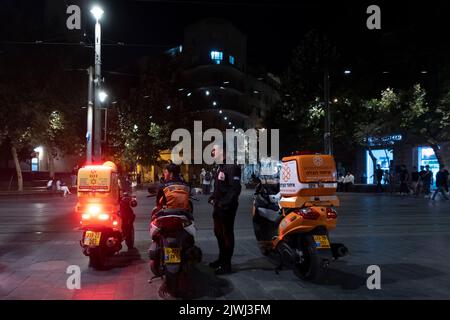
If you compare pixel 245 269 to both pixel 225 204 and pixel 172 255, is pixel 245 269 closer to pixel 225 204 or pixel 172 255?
pixel 225 204

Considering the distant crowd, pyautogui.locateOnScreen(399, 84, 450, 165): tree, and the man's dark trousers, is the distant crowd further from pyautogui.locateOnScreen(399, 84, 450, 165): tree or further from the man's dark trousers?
the man's dark trousers

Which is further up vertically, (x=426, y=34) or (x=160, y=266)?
(x=426, y=34)

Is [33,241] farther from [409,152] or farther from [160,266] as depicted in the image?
[409,152]

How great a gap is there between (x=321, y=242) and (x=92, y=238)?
342 centimetres

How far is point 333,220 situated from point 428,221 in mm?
8421

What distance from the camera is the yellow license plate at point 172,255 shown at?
237 inches

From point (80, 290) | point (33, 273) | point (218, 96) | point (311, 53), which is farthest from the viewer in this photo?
point (218, 96)

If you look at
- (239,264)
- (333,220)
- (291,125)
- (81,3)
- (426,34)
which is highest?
(81,3)

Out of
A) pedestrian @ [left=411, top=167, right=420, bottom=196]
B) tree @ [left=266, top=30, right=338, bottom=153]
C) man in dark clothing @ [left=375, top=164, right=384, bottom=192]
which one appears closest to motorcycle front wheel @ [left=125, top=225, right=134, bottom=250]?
pedestrian @ [left=411, top=167, right=420, bottom=196]

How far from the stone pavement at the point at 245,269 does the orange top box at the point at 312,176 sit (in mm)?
1222

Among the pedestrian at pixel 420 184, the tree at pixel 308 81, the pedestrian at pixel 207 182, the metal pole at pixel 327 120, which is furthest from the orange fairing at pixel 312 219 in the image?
the tree at pixel 308 81

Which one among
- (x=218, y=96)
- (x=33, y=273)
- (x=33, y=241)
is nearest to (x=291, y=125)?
(x=218, y=96)

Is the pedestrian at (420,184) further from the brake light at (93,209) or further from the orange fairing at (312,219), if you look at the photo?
the brake light at (93,209)

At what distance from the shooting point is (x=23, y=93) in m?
29.5
